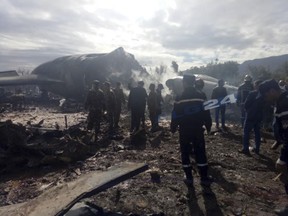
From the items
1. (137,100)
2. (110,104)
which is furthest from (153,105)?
(110,104)

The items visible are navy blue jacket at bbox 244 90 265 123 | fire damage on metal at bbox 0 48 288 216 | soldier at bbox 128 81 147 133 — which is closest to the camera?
fire damage on metal at bbox 0 48 288 216

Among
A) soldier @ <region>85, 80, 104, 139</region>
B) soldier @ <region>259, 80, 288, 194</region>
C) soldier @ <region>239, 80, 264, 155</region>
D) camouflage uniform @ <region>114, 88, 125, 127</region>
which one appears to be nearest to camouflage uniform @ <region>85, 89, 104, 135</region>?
soldier @ <region>85, 80, 104, 139</region>

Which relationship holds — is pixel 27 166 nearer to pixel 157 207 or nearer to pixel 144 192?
pixel 144 192

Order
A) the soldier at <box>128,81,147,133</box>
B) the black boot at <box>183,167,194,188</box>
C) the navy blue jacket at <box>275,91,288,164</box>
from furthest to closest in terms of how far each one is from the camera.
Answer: the soldier at <box>128,81,147,133</box> < the black boot at <box>183,167,194,188</box> < the navy blue jacket at <box>275,91,288,164</box>

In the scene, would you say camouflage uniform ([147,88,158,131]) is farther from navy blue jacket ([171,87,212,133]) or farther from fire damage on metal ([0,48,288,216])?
navy blue jacket ([171,87,212,133])

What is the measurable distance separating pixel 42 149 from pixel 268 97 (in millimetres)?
5739

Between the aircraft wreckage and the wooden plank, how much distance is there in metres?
20.5

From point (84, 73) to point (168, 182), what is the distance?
21710 mm

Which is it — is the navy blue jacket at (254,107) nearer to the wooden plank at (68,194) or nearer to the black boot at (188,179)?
the black boot at (188,179)

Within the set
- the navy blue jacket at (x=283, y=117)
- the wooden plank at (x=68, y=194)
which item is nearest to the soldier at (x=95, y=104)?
the wooden plank at (x=68, y=194)

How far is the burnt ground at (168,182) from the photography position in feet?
→ 16.1

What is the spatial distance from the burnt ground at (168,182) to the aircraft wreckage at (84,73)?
53.9ft

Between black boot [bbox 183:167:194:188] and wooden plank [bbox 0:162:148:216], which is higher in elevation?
wooden plank [bbox 0:162:148:216]

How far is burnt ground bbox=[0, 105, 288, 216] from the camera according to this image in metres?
4.90
